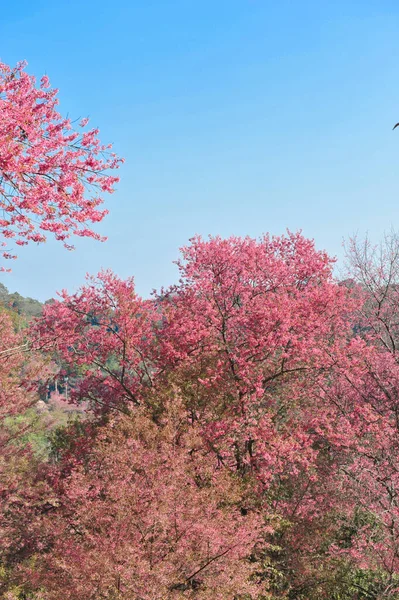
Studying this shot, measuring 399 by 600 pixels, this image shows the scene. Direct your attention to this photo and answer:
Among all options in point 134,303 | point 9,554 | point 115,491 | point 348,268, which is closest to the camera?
point 115,491

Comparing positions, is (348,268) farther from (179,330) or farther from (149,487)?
(149,487)

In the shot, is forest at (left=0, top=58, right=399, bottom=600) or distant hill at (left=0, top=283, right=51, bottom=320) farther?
distant hill at (left=0, top=283, right=51, bottom=320)

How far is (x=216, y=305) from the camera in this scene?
1255cm

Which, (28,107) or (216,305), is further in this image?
(216,305)

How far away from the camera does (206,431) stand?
1072 centimetres

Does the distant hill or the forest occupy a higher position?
the distant hill

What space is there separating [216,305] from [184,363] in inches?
72.9

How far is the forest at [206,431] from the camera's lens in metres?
7.51

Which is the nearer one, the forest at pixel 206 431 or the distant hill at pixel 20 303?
the forest at pixel 206 431

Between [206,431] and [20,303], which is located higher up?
[20,303]

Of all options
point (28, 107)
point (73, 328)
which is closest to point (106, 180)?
point (28, 107)

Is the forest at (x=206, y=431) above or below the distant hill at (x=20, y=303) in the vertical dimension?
below

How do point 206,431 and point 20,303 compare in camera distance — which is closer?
point 206,431

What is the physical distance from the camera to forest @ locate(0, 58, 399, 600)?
7.51 metres
